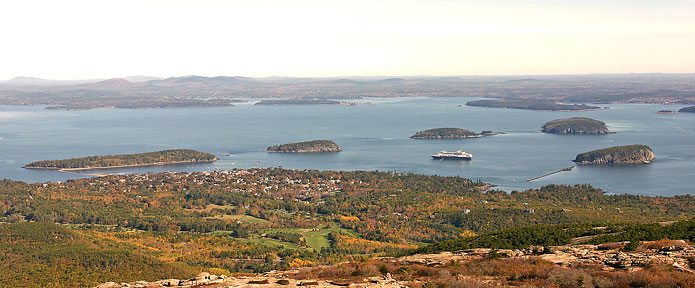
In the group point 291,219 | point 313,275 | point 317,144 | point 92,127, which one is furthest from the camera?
point 92,127

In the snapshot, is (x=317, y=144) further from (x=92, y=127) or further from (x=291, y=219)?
(x=92, y=127)

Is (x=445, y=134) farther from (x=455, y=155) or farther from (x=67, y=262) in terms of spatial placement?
(x=67, y=262)

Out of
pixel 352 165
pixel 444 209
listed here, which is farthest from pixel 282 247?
pixel 352 165

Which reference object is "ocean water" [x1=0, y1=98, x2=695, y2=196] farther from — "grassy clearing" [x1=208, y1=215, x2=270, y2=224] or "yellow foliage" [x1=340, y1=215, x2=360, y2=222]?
"grassy clearing" [x1=208, y1=215, x2=270, y2=224]

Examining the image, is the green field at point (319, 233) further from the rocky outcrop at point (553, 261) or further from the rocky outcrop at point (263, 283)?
the rocky outcrop at point (263, 283)

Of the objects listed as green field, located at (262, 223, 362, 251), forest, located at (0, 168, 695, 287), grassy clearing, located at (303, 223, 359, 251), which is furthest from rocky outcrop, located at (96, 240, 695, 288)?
green field, located at (262, 223, 362, 251)
